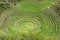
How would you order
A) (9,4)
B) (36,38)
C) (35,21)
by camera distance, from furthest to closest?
(9,4) < (35,21) < (36,38)

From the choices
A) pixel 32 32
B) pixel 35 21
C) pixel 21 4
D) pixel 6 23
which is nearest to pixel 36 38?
pixel 32 32

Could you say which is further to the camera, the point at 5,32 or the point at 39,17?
the point at 39,17

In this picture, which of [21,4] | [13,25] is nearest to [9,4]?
[21,4]

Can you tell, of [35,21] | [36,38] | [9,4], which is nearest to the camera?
[36,38]

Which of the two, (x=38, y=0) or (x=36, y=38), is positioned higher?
Result: (x=38, y=0)

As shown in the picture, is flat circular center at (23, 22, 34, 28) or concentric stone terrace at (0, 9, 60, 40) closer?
concentric stone terrace at (0, 9, 60, 40)

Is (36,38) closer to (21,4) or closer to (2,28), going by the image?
(2,28)

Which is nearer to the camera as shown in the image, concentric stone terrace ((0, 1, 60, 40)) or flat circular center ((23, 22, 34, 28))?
concentric stone terrace ((0, 1, 60, 40))

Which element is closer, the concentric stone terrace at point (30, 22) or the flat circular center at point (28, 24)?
the concentric stone terrace at point (30, 22)

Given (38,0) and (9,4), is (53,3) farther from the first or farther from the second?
(9,4)

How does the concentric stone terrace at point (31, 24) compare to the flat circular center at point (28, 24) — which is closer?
the concentric stone terrace at point (31, 24)
